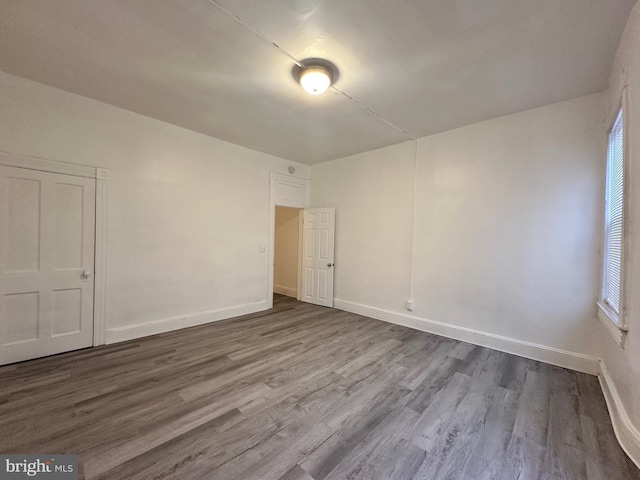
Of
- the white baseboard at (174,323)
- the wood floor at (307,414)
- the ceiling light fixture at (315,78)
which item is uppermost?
the ceiling light fixture at (315,78)

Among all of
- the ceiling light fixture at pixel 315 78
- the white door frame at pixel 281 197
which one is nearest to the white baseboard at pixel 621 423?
the ceiling light fixture at pixel 315 78

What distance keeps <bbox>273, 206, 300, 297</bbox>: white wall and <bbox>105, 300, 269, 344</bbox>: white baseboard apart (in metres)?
1.49

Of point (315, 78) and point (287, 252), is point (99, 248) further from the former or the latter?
point (287, 252)

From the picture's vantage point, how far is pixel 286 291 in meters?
6.46

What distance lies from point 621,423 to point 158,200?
5.21 metres

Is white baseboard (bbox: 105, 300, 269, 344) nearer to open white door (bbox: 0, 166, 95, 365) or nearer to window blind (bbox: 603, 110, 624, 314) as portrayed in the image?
open white door (bbox: 0, 166, 95, 365)

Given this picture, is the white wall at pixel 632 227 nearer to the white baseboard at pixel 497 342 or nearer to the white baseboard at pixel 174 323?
the white baseboard at pixel 497 342

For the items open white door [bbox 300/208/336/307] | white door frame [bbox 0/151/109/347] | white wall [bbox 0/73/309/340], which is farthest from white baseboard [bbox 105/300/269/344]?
open white door [bbox 300/208/336/307]

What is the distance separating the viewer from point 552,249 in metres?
3.02

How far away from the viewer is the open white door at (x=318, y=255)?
210 inches

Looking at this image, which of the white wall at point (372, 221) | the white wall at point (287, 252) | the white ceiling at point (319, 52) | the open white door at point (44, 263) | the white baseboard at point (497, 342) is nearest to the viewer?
the white ceiling at point (319, 52)

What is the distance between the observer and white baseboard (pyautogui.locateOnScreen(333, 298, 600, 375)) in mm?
2828

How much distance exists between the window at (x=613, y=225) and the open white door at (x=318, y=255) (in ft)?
12.3

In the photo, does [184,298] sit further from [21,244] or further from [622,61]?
[622,61]
